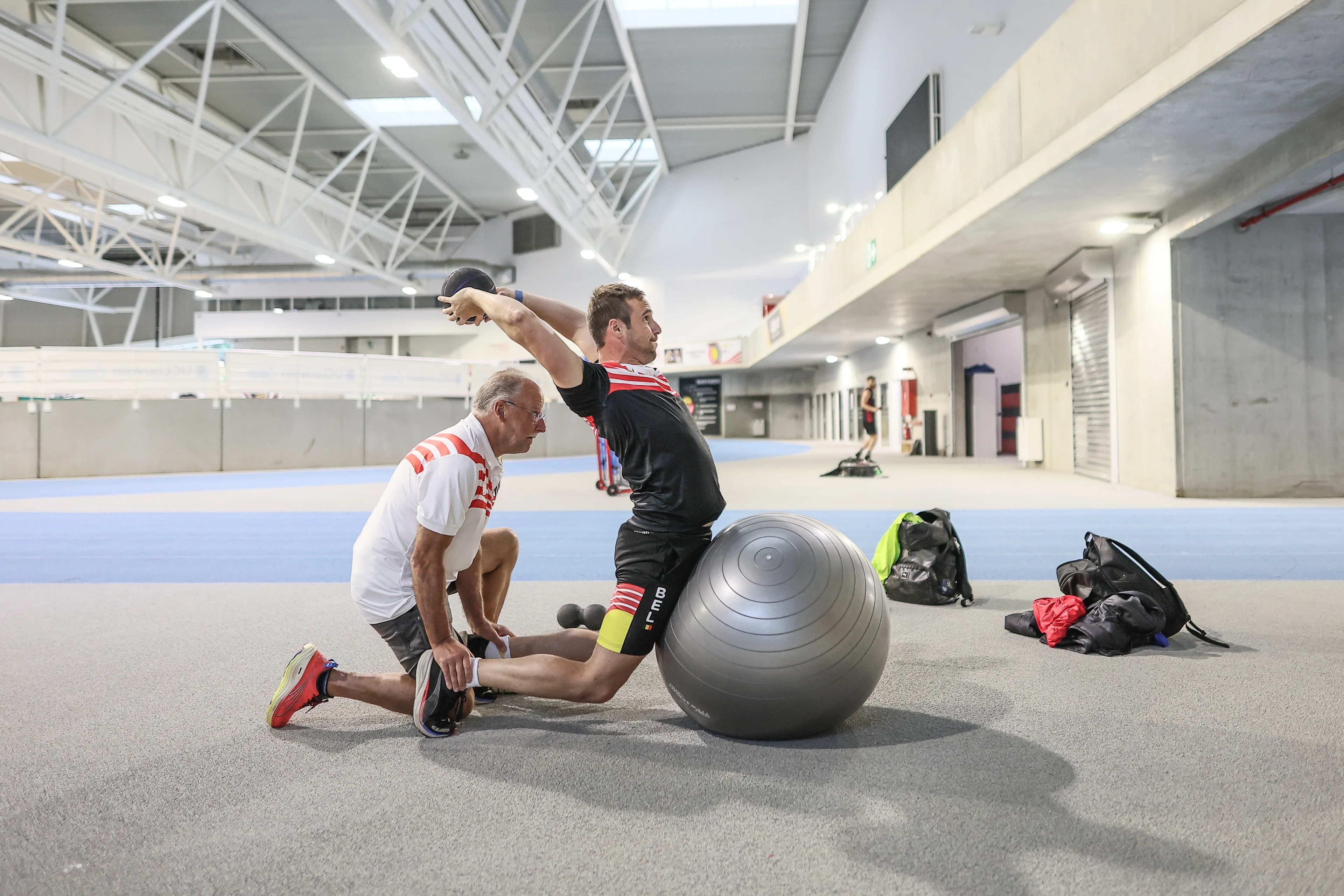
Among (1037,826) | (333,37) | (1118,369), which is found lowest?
(1037,826)

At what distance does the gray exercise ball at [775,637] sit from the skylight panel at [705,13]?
20.7 metres

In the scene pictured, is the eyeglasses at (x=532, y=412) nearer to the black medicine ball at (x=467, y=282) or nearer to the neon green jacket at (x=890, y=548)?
the black medicine ball at (x=467, y=282)

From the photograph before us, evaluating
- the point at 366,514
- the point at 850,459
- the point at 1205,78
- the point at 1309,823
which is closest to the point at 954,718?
the point at 1309,823

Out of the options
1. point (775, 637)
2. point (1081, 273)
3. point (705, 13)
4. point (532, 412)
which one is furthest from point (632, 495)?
point (705, 13)

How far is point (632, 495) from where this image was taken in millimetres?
2977

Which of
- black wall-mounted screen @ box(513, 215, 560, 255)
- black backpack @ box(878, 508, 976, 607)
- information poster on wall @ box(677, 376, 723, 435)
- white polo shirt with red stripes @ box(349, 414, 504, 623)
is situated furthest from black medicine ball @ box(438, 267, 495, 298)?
information poster on wall @ box(677, 376, 723, 435)

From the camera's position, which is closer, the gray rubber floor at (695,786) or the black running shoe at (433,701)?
the gray rubber floor at (695,786)

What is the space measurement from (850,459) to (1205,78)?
26.8 ft

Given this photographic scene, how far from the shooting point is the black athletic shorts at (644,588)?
283 centimetres

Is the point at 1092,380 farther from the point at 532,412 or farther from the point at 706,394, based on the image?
the point at 706,394

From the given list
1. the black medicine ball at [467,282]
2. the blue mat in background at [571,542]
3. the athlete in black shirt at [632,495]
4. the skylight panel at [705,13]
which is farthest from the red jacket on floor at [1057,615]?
the skylight panel at [705,13]

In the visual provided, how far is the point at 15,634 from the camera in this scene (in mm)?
4289

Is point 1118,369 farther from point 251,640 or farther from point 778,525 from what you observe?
point 251,640

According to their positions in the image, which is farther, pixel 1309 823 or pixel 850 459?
pixel 850 459
